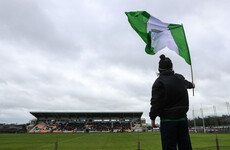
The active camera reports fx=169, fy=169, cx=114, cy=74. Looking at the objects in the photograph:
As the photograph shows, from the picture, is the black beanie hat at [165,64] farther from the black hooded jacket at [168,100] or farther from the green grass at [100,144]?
the green grass at [100,144]

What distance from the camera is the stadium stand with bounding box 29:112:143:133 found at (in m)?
69.4

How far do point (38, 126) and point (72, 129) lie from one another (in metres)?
15.2

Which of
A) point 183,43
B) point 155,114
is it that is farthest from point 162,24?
point 155,114

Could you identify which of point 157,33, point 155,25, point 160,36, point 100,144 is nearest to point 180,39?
point 160,36

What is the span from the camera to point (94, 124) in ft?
248

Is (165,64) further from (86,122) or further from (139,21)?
(86,122)

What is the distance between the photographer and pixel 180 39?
178 inches

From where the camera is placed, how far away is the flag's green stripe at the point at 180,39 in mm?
4383

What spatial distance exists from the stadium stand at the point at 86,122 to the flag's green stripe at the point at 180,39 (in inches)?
2646

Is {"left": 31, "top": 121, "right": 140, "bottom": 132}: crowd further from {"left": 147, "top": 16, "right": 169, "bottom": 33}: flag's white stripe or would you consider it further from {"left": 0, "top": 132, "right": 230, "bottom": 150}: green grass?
{"left": 147, "top": 16, "right": 169, "bottom": 33}: flag's white stripe

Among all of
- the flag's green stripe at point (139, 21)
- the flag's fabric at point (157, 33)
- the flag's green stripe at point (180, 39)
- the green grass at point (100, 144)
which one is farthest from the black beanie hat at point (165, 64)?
the green grass at point (100, 144)

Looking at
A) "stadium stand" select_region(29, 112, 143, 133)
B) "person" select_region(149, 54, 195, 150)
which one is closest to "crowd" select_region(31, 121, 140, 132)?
"stadium stand" select_region(29, 112, 143, 133)

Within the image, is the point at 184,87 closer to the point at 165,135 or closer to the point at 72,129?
the point at 165,135

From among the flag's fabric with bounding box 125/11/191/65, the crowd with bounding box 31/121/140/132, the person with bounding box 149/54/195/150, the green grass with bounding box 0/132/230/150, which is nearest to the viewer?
the person with bounding box 149/54/195/150
